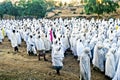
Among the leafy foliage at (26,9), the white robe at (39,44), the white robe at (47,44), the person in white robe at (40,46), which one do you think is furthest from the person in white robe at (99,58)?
the leafy foliage at (26,9)

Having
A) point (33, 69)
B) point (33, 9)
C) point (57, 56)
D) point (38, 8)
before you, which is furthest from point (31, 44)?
point (33, 9)

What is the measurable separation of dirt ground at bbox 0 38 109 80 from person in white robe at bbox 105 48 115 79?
639 millimetres

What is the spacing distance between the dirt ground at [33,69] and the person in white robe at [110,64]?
0.64m

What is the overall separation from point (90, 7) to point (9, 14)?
13956mm

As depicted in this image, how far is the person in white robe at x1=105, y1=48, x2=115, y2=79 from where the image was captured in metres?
13.7

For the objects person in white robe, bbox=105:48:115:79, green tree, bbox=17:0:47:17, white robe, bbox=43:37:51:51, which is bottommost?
green tree, bbox=17:0:47:17

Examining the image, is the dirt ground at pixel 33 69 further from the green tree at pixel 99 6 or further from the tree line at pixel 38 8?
the tree line at pixel 38 8

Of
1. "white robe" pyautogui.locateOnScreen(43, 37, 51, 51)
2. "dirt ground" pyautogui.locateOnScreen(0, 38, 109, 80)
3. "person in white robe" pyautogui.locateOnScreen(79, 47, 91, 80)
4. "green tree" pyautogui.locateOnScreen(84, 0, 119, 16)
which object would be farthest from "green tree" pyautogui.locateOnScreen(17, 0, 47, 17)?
"person in white robe" pyautogui.locateOnScreen(79, 47, 91, 80)

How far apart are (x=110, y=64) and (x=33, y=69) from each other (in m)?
3.62

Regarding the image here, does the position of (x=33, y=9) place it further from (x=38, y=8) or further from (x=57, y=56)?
(x=57, y=56)

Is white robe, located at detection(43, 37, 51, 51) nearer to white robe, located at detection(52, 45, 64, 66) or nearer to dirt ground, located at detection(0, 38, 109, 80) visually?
dirt ground, located at detection(0, 38, 109, 80)

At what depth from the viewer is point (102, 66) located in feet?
49.8

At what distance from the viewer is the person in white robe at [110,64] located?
13664 mm

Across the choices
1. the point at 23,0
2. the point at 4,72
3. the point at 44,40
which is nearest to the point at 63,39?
the point at 44,40
